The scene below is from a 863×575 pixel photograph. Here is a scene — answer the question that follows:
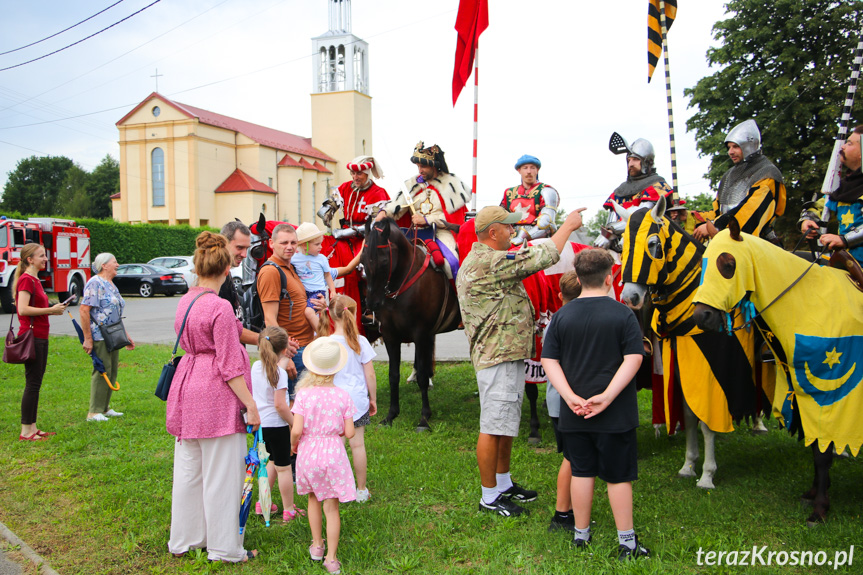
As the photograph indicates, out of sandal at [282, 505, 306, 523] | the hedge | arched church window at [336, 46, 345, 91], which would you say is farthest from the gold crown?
arched church window at [336, 46, 345, 91]

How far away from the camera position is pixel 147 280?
2784 centimetres

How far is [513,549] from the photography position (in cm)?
394

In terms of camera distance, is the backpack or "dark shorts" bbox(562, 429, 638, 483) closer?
"dark shorts" bbox(562, 429, 638, 483)

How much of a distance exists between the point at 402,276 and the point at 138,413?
3.95 meters

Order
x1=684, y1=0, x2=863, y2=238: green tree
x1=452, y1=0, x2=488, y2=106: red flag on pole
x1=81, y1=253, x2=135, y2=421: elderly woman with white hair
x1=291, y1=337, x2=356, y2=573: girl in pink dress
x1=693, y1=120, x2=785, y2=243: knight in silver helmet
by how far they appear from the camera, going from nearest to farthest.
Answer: x1=291, y1=337, x2=356, y2=573: girl in pink dress, x1=693, y1=120, x2=785, y2=243: knight in silver helmet, x1=81, y1=253, x2=135, y2=421: elderly woman with white hair, x1=452, y1=0, x2=488, y2=106: red flag on pole, x1=684, y1=0, x2=863, y2=238: green tree

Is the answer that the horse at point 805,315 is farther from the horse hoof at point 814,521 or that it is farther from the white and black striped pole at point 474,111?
the white and black striped pole at point 474,111

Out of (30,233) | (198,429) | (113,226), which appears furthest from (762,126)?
(113,226)

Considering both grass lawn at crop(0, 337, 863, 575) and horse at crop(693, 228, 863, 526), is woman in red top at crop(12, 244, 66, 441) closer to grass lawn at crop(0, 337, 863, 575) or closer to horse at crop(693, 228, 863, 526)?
grass lawn at crop(0, 337, 863, 575)

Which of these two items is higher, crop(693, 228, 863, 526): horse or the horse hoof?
crop(693, 228, 863, 526): horse

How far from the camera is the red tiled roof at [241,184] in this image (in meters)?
52.2

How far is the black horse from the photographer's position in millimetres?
6957

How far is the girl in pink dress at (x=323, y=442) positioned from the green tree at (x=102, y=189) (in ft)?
236

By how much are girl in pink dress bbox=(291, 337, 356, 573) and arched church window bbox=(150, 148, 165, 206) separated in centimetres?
Answer: 5201

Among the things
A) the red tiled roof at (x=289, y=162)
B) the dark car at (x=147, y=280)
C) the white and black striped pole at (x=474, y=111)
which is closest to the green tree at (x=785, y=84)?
the white and black striped pole at (x=474, y=111)
